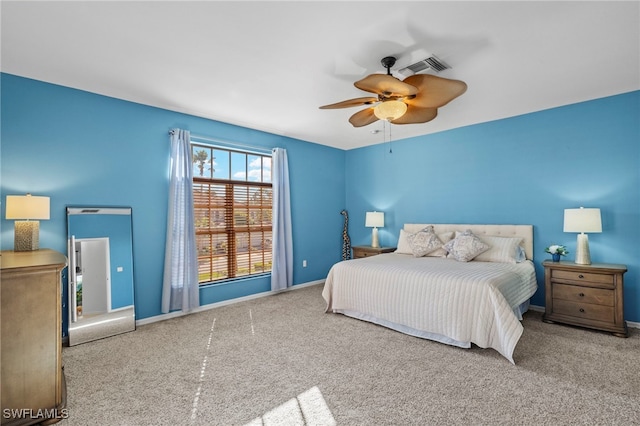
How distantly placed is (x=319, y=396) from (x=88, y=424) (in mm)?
1454

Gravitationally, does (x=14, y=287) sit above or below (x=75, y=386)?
above

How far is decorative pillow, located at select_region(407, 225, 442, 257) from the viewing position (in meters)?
4.47

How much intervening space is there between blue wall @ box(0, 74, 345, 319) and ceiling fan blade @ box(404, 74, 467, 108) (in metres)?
2.87

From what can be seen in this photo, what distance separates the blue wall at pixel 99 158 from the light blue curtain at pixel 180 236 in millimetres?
114

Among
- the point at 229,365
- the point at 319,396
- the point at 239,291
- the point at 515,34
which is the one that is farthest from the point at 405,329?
the point at 515,34

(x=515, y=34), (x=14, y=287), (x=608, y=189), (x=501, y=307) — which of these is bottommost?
(x=501, y=307)

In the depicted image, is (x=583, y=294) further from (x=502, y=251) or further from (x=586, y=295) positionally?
(x=502, y=251)

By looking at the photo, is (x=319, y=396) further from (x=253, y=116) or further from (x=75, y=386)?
(x=253, y=116)

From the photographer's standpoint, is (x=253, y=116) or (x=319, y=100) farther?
(x=253, y=116)

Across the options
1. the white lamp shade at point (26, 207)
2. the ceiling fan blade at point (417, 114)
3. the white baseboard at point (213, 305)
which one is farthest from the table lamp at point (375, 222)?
the white lamp shade at point (26, 207)

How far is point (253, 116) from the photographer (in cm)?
421

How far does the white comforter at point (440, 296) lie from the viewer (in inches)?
108

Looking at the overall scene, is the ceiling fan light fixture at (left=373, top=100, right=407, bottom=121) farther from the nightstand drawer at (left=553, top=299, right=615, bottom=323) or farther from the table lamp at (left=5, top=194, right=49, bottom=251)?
the table lamp at (left=5, top=194, right=49, bottom=251)

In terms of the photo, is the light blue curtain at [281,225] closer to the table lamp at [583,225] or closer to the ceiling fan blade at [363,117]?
the ceiling fan blade at [363,117]
